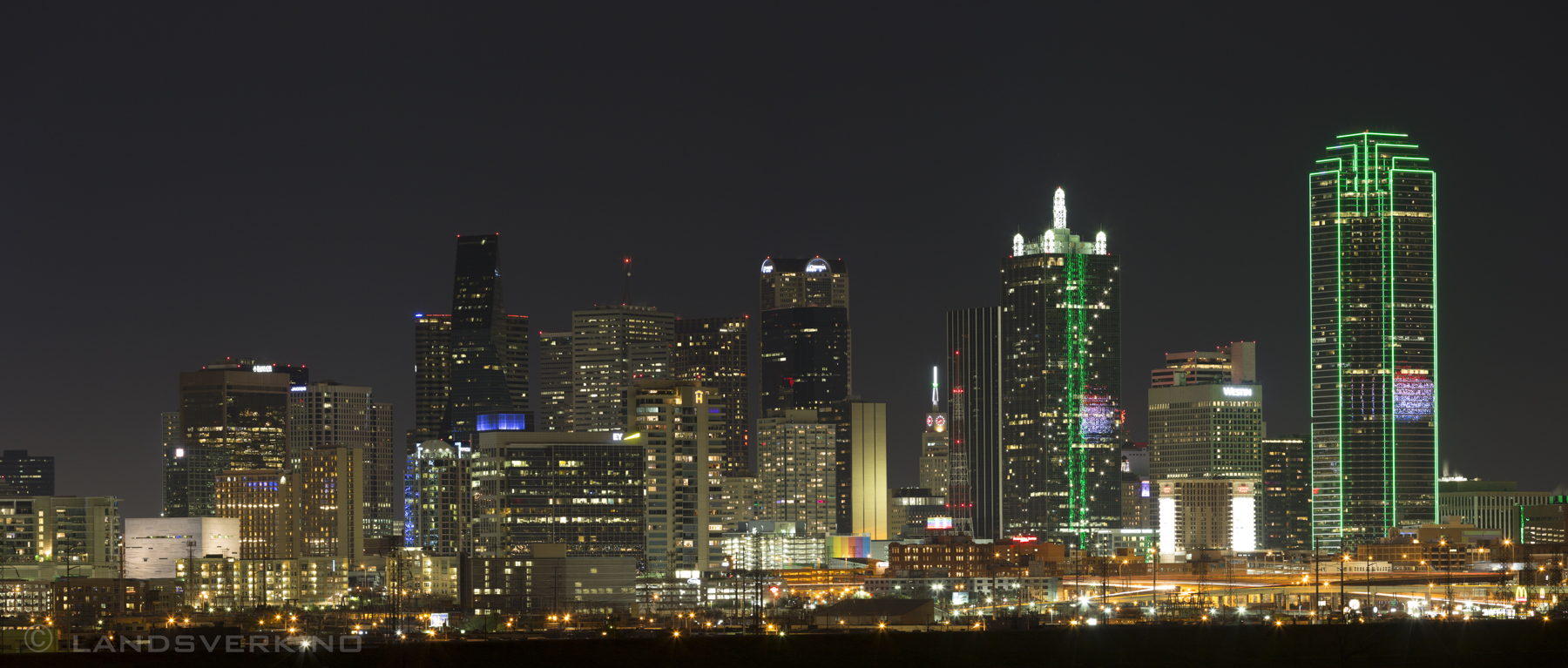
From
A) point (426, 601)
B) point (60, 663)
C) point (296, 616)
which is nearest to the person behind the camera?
point (60, 663)

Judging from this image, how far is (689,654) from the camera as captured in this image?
75375 mm

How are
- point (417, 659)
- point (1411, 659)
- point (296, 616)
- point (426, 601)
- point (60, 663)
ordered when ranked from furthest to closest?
point (426, 601) → point (296, 616) → point (1411, 659) → point (417, 659) → point (60, 663)

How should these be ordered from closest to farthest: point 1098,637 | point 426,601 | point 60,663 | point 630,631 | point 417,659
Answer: point 60,663 → point 417,659 → point 1098,637 → point 630,631 → point 426,601

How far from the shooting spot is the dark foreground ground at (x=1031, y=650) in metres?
73.2

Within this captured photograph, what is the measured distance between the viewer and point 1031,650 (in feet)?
265

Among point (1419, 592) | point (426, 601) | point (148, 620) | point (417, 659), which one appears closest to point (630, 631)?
point (417, 659)

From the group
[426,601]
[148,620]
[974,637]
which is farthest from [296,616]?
[974,637]

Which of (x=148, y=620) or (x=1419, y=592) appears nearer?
(x=148, y=620)

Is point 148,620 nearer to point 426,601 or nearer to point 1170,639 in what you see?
point 426,601

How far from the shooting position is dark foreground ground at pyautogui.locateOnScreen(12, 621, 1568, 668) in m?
73.2

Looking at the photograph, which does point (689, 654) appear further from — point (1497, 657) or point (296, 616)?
point (296, 616)

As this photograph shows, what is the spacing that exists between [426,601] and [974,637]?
400ft

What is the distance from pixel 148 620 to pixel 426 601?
40.0m

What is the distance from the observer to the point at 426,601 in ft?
642
